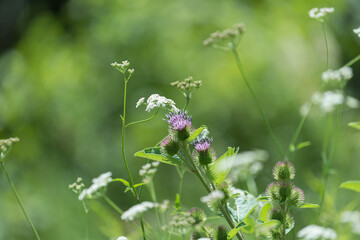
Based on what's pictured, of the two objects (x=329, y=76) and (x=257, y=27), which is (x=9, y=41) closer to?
(x=257, y=27)

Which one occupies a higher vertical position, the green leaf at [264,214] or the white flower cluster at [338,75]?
the white flower cluster at [338,75]

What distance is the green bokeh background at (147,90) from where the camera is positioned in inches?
90.8

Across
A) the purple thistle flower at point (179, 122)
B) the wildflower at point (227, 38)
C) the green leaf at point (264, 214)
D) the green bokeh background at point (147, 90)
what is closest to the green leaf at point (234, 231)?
the green leaf at point (264, 214)

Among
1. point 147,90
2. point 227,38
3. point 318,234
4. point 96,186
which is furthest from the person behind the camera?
point 147,90

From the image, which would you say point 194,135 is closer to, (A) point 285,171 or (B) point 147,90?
(A) point 285,171

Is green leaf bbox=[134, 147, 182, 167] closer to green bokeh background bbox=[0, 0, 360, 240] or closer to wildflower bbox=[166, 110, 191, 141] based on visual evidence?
wildflower bbox=[166, 110, 191, 141]

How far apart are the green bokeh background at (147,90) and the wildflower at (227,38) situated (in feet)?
4.19

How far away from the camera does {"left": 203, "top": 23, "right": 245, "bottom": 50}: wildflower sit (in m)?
0.88

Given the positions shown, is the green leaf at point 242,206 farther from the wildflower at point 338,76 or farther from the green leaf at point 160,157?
the wildflower at point 338,76

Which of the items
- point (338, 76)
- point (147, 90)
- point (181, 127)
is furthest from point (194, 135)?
point (147, 90)

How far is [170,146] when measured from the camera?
25.2 inches

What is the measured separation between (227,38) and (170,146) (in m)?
0.32

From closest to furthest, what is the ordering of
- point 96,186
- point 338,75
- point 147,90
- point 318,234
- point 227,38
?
point 318,234
point 96,186
point 338,75
point 227,38
point 147,90

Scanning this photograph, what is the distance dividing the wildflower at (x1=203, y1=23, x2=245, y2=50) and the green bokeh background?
4.19 feet
